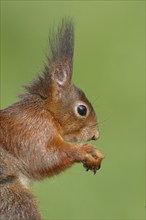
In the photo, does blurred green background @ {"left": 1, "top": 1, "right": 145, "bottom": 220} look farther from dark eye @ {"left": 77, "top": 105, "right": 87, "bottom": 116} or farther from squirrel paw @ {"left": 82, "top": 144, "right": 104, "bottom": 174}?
squirrel paw @ {"left": 82, "top": 144, "right": 104, "bottom": 174}

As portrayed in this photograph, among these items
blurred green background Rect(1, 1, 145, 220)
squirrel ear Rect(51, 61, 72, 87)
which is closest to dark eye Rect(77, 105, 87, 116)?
squirrel ear Rect(51, 61, 72, 87)

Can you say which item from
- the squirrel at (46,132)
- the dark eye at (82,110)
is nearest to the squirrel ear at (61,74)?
the squirrel at (46,132)

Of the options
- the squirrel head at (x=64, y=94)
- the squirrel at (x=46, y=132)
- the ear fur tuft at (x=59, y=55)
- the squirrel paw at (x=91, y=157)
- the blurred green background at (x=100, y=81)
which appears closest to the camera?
the squirrel at (x=46, y=132)

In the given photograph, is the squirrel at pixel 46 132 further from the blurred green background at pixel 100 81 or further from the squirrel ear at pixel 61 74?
the blurred green background at pixel 100 81

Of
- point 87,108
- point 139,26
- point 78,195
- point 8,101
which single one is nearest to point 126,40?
point 139,26

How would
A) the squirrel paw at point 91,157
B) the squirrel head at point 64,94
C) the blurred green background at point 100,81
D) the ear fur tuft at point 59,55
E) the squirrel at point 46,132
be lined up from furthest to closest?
the blurred green background at point 100,81 < the ear fur tuft at point 59,55 < the squirrel head at point 64,94 < the squirrel paw at point 91,157 < the squirrel at point 46,132

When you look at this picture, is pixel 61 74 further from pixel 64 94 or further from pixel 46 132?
pixel 46 132

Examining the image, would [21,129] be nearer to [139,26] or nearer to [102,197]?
[102,197]

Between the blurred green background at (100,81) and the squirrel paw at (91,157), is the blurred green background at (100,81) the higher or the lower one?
the higher one
